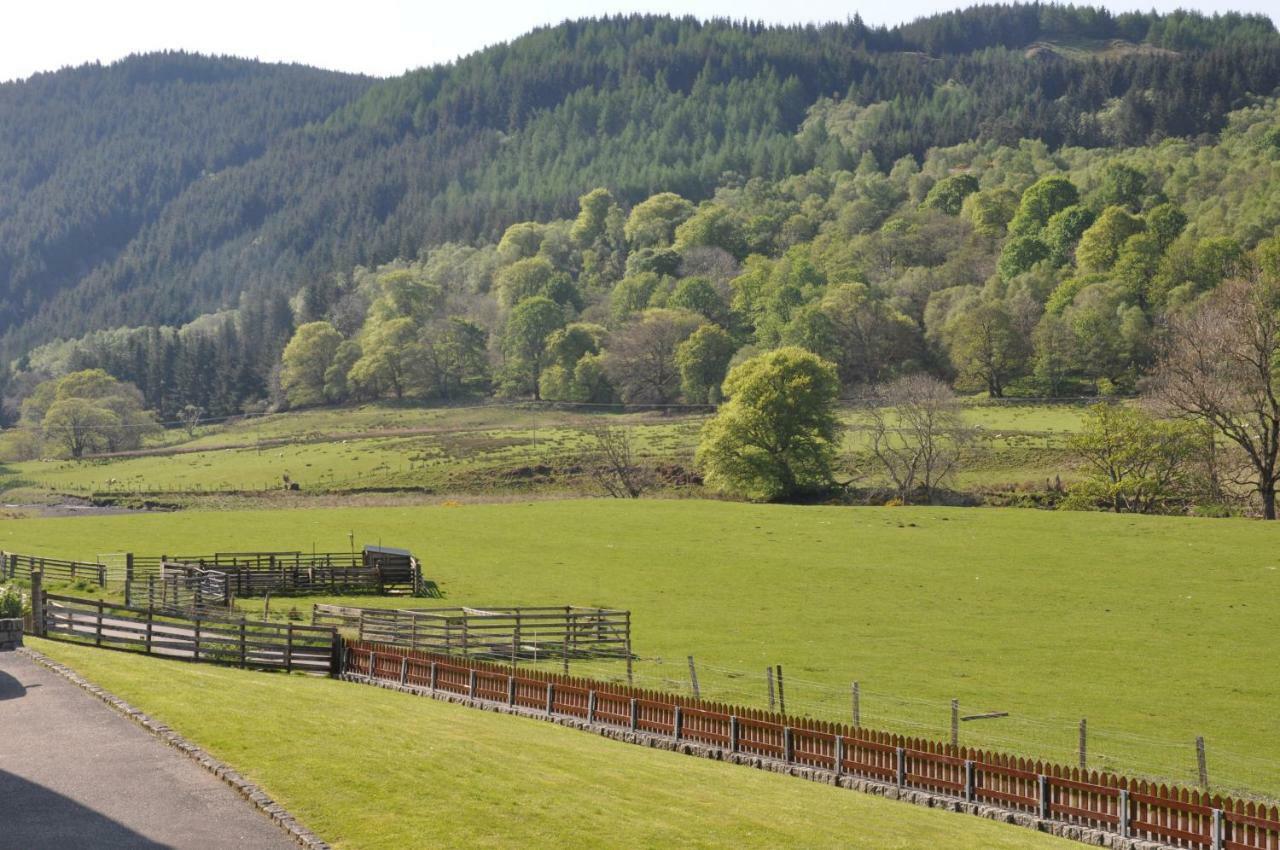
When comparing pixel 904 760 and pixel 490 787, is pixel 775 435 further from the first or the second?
→ pixel 490 787

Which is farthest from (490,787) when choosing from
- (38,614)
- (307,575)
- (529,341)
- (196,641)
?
(529,341)

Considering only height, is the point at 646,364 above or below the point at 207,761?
above

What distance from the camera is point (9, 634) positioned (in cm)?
3362

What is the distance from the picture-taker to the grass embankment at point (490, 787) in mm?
21922

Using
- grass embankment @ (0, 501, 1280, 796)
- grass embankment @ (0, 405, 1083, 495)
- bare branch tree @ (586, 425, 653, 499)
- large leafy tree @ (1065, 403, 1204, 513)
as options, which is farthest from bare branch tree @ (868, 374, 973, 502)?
bare branch tree @ (586, 425, 653, 499)

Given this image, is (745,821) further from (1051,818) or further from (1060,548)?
(1060,548)

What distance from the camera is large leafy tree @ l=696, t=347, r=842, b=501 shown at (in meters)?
104

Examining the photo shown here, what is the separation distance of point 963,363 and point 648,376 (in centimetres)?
3729

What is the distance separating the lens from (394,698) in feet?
120

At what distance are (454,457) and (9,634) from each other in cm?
9792

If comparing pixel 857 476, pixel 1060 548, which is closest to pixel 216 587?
pixel 1060 548

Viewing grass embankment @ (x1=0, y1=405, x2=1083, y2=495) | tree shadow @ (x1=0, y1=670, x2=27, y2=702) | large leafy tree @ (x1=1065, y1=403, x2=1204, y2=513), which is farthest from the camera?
grass embankment @ (x1=0, y1=405, x2=1083, y2=495)

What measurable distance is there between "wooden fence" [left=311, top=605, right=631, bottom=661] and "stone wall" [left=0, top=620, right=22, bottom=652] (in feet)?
45.1

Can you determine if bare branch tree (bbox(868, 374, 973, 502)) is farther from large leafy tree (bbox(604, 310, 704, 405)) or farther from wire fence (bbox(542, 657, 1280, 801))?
wire fence (bbox(542, 657, 1280, 801))
